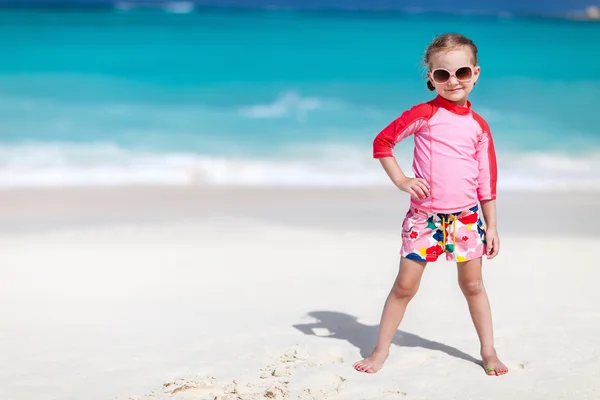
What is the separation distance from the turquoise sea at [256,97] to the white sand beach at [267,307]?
2244 millimetres

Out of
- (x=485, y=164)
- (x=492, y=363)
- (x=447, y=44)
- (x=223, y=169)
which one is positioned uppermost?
(x=223, y=169)

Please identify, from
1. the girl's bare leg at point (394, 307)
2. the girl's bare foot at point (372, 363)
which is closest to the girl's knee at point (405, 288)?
the girl's bare leg at point (394, 307)

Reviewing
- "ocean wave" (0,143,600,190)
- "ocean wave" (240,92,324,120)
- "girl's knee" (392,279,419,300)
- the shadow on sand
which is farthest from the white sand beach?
"ocean wave" (240,92,324,120)

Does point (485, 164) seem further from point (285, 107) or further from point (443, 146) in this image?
point (285, 107)

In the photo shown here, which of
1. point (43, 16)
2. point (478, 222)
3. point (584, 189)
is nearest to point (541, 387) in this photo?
point (478, 222)

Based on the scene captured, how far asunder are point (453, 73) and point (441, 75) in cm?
5

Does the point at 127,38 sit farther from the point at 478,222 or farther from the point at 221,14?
the point at 478,222

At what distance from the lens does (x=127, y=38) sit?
18.4m

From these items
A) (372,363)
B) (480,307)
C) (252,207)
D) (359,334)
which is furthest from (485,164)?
(252,207)

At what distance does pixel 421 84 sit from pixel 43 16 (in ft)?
40.9

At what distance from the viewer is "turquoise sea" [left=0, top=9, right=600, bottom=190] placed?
8.87 m

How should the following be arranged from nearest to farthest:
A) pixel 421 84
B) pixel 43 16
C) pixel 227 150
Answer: pixel 227 150 → pixel 421 84 → pixel 43 16

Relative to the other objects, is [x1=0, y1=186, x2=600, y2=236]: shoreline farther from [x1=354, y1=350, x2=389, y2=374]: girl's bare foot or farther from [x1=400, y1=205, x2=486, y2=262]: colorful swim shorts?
[x1=400, y1=205, x2=486, y2=262]: colorful swim shorts

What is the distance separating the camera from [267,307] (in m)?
4.04
